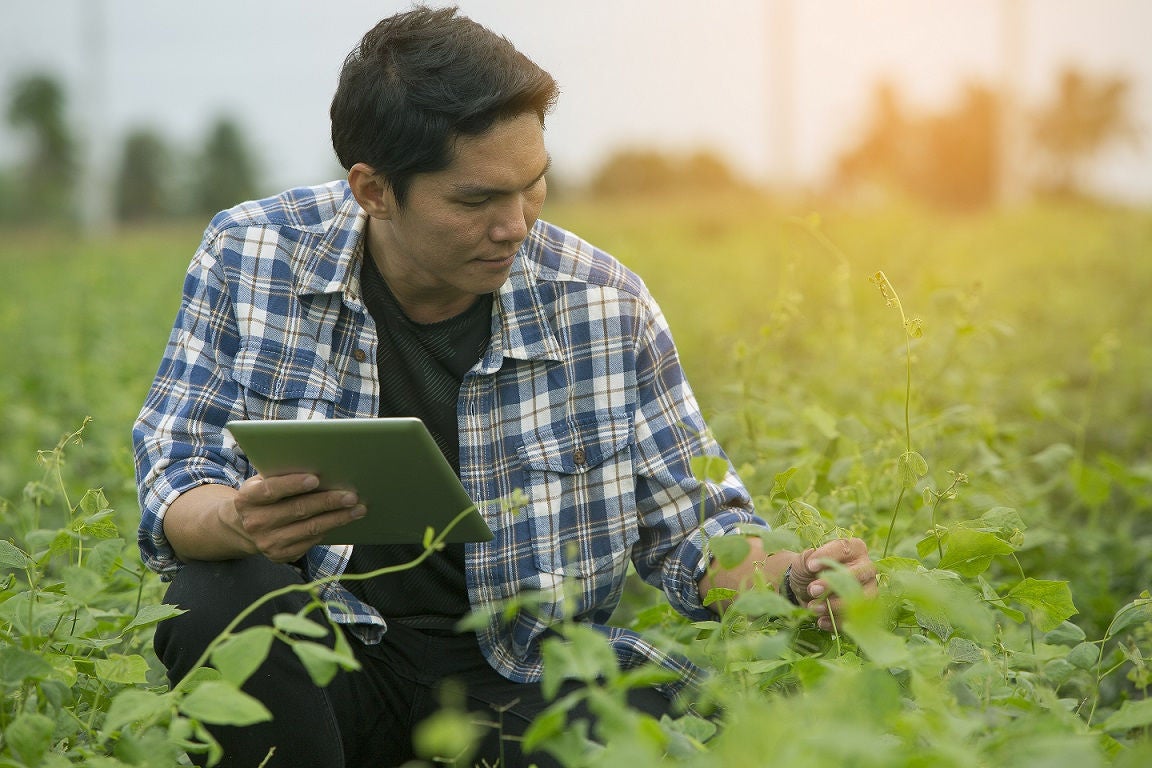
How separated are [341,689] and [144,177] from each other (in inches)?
565

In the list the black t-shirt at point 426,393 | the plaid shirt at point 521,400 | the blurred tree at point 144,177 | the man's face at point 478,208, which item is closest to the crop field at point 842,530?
the plaid shirt at point 521,400

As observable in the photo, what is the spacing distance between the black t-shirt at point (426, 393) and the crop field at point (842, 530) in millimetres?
215

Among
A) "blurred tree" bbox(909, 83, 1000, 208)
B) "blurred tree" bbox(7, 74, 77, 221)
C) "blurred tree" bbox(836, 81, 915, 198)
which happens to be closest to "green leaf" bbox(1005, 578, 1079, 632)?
"blurred tree" bbox(836, 81, 915, 198)

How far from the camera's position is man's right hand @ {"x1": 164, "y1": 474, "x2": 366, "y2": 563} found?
154 cm

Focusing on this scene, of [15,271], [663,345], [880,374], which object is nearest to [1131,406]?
[880,374]

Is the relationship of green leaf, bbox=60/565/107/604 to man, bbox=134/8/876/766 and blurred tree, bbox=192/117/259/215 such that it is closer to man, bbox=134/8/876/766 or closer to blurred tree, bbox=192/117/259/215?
man, bbox=134/8/876/766

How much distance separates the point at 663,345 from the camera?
2.02m

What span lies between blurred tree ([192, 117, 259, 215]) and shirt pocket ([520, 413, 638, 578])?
14608 mm

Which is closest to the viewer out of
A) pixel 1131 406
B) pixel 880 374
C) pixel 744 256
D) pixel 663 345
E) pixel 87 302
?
pixel 663 345

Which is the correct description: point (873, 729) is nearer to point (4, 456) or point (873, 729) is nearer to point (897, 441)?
point (897, 441)

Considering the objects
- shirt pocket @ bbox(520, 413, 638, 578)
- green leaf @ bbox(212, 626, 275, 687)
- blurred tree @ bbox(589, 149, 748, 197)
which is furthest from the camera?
blurred tree @ bbox(589, 149, 748, 197)

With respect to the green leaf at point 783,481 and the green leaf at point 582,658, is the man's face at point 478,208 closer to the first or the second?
the green leaf at point 783,481

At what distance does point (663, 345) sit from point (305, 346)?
568mm

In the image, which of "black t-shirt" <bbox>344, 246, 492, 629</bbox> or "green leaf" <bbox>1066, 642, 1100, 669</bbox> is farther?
"black t-shirt" <bbox>344, 246, 492, 629</bbox>
